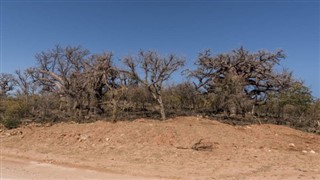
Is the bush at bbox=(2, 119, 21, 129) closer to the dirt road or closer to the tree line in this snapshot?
the tree line

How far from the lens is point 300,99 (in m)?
19.7

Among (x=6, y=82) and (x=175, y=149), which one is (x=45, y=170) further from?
(x=6, y=82)

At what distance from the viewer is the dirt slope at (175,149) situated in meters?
8.87

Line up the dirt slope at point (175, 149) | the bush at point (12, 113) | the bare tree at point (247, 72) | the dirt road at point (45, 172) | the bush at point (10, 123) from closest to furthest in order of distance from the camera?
the dirt road at point (45, 172) < the dirt slope at point (175, 149) < the bush at point (10, 123) < the bush at point (12, 113) < the bare tree at point (247, 72)

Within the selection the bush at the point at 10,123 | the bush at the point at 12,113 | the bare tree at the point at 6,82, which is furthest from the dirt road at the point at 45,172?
the bare tree at the point at 6,82

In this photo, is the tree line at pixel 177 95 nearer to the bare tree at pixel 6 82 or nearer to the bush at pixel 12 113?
the bush at pixel 12 113

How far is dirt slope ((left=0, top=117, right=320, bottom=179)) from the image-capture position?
29.1 feet

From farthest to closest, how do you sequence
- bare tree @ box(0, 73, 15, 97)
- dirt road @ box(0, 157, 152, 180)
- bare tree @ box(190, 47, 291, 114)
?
bare tree @ box(0, 73, 15, 97) < bare tree @ box(190, 47, 291, 114) < dirt road @ box(0, 157, 152, 180)

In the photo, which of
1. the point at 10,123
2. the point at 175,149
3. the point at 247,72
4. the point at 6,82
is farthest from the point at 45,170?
the point at 6,82

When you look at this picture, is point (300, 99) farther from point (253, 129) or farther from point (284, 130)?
point (253, 129)

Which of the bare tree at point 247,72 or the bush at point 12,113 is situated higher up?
the bare tree at point 247,72

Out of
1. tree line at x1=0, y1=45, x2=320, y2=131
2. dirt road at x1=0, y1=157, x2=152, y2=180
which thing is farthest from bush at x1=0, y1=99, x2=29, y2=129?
dirt road at x1=0, y1=157, x2=152, y2=180

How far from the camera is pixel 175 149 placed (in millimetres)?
11398

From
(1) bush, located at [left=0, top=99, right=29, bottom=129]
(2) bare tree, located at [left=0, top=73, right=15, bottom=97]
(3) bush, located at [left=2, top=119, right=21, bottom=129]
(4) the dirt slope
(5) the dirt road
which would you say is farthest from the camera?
(2) bare tree, located at [left=0, top=73, right=15, bottom=97]
